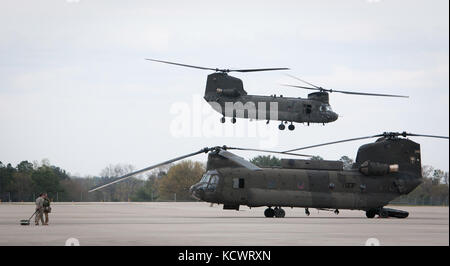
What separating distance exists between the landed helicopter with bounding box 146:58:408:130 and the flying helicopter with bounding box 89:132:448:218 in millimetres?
9992

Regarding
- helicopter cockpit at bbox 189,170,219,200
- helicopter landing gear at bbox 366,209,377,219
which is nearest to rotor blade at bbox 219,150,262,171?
helicopter cockpit at bbox 189,170,219,200

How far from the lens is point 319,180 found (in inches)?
1722

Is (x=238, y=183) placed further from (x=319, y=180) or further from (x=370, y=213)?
(x=370, y=213)

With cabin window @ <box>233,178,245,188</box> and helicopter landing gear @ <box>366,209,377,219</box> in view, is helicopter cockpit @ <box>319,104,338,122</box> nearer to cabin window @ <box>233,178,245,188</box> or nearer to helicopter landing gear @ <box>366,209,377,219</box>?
helicopter landing gear @ <box>366,209,377,219</box>

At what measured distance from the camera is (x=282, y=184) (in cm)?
4297

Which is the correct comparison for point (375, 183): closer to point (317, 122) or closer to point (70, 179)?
point (317, 122)

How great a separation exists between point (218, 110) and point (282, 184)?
1467 centimetres

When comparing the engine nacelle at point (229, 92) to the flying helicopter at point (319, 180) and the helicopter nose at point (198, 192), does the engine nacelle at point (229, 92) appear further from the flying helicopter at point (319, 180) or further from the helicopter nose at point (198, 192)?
the helicopter nose at point (198, 192)

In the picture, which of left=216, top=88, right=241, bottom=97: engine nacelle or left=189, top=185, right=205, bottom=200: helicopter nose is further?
left=216, top=88, right=241, bottom=97: engine nacelle

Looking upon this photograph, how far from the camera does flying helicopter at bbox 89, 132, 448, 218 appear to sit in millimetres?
42500

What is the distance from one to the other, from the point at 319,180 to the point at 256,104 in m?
12.3

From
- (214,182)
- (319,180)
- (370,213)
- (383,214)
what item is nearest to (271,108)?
(319,180)

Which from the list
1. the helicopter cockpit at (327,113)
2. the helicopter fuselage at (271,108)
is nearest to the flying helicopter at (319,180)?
the helicopter fuselage at (271,108)
